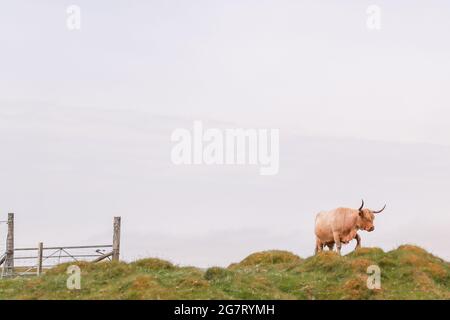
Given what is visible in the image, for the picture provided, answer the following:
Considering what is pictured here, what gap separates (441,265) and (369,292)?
18.7ft

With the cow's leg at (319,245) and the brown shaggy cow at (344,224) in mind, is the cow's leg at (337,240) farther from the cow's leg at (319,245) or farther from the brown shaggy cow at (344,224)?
the cow's leg at (319,245)

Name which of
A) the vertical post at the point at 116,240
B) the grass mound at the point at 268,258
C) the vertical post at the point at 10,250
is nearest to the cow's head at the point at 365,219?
the grass mound at the point at 268,258

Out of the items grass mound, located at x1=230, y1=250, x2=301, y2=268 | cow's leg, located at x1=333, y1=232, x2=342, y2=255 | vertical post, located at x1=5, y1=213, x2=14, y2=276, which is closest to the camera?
grass mound, located at x1=230, y1=250, x2=301, y2=268

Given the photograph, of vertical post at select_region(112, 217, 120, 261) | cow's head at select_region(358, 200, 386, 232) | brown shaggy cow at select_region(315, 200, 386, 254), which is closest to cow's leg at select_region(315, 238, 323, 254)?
brown shaggy cow at select_region(315, 200, 386, 254)

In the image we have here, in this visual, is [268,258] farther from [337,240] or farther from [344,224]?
[344,224]

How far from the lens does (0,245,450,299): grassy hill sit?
2409cm

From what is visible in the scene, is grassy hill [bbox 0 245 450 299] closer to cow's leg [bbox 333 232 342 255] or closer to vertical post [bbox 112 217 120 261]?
vertical post [bbox 112 217 120 261]

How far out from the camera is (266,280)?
26.0 metres

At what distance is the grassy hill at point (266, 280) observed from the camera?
949 inches

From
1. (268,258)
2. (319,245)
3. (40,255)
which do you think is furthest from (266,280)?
(40,255)

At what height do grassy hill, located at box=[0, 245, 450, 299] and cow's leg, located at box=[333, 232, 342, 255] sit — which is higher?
cow's leg, located at box=[333, 232, 342, 255]

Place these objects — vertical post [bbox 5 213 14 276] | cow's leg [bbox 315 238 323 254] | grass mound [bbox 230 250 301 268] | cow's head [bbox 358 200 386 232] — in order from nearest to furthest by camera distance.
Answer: grass mound [bbox 230 250 301 268] < cow's head [bbox 358 200 386 232] < cow's leg [bbox 315 238 323 254] < vertical post [bbox 5 213 14 276]

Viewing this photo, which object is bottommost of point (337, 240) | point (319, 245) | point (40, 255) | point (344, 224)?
point (40, 255)
